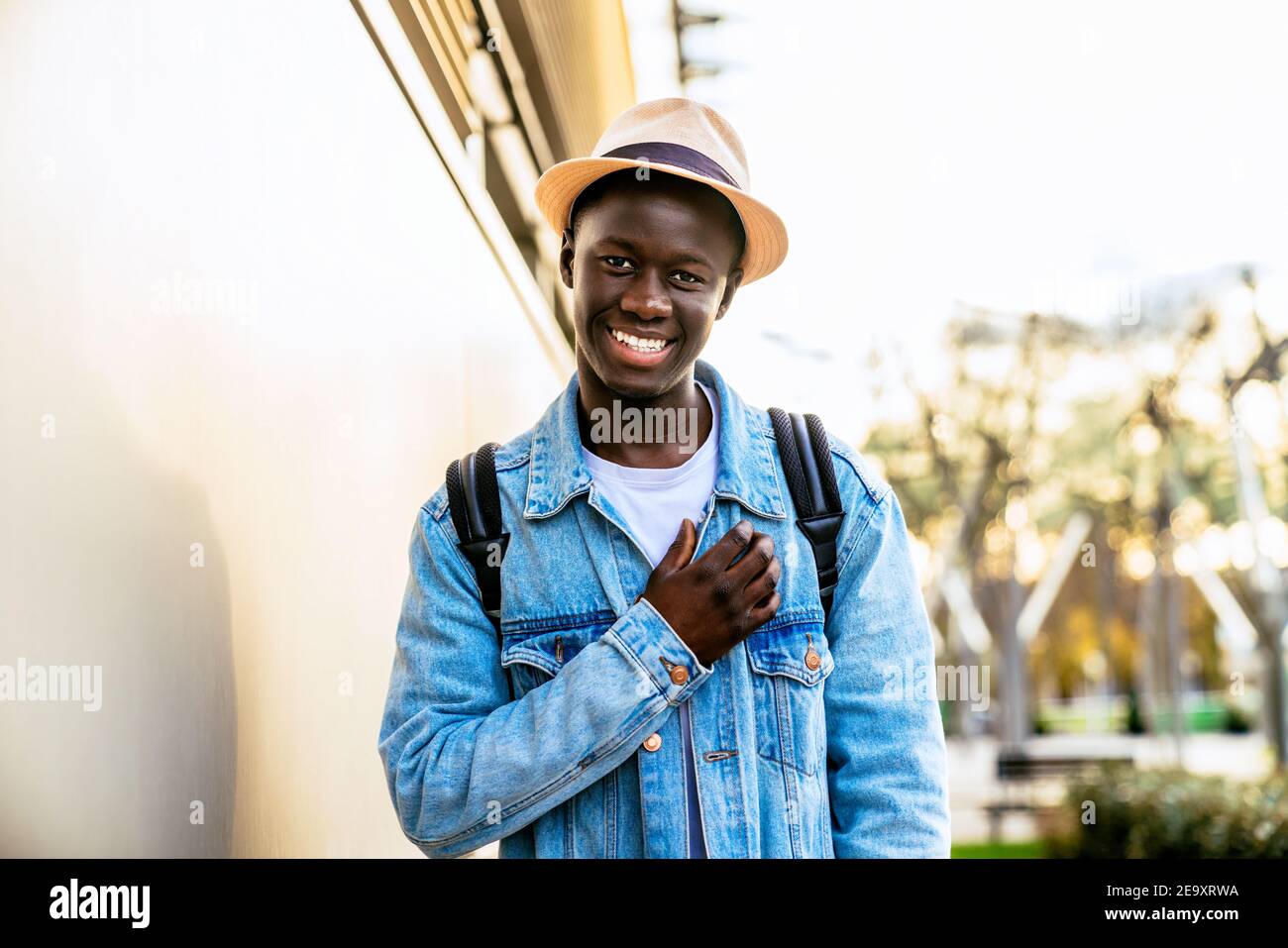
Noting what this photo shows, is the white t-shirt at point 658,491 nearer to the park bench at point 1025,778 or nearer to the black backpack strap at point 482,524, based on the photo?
the black backpack strap at point 482,524

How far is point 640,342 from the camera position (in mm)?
1850

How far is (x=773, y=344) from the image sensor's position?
11086 mm

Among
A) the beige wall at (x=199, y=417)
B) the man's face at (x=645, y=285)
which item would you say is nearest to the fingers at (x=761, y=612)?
the man's face at (x=645, y=285)

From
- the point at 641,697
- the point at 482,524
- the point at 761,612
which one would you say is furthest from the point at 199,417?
the point at 761,612

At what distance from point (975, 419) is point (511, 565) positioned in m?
12.9

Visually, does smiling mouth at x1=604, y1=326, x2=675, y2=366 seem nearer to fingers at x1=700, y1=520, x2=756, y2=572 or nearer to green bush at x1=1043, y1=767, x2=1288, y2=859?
fingers at x1=700, y1=520, x2=756, y2=572

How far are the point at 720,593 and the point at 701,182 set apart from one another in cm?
65

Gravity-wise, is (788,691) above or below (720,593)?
below

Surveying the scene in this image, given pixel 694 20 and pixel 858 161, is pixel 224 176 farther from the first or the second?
pixel 858 161

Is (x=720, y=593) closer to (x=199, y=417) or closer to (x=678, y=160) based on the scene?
(x=678, y=160)

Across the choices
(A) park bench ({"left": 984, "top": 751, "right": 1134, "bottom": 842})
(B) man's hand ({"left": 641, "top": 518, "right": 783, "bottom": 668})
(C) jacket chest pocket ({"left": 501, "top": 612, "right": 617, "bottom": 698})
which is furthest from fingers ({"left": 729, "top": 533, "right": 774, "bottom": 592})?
(A) park bench ({"left": 984, "top": 751, "right": 1134, "bottom": 842})

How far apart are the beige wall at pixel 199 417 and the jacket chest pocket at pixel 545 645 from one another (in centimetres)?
53

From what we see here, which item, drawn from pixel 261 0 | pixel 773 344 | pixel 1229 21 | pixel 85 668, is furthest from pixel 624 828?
pixel 773 344

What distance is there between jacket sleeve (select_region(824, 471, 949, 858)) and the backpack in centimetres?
3
